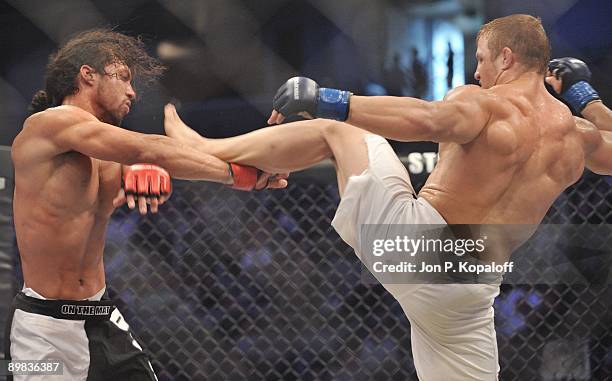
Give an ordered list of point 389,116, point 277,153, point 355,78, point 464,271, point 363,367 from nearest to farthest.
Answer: point 389,116, point 464,271, point 277,153, point 363,367, point 355,78

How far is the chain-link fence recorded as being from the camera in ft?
9.49

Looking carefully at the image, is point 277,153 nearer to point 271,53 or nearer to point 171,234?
point 171,234

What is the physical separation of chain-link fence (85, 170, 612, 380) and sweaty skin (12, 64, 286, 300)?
2.61 feet

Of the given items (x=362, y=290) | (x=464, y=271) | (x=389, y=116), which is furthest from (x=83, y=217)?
(x=362, y=290)

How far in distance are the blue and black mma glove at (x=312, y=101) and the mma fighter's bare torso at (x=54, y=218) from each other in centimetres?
61

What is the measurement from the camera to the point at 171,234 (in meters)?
3.00

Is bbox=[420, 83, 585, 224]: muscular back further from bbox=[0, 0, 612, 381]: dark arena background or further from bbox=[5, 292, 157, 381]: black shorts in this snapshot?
bbox=[5, 292, 157, 381]: black shorts

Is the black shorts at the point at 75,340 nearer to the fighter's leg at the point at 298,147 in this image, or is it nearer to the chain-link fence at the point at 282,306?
the fighter's leg at the point at 298,147

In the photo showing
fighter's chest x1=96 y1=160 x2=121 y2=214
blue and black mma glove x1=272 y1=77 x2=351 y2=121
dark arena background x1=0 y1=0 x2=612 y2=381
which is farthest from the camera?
dark arena background x1=0 y1=0 x2=612 y2=381

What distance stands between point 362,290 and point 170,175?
3.51 ft

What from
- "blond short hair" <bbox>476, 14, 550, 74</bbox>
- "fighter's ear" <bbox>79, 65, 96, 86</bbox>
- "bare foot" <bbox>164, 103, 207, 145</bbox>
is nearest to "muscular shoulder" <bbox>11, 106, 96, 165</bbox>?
"fighter's ear" <bbox>79, 65, 96, 86</bbox>

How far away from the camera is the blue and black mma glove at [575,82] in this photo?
7.88ft

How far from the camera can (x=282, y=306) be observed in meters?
2.93

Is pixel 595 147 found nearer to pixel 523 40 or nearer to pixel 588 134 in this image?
pixel 588 134
